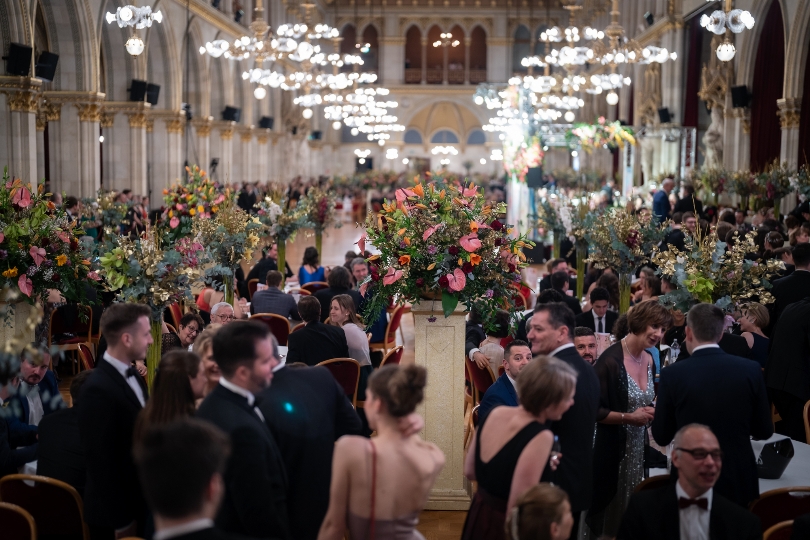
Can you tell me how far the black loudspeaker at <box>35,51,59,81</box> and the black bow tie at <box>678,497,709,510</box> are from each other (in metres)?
13.3

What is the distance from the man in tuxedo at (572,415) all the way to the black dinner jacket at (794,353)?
2.62 m

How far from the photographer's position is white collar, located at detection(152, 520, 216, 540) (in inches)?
84.0

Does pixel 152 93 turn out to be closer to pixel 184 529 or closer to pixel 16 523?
pixel 16 523

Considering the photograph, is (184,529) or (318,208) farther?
(318,208)

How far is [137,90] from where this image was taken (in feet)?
58.9

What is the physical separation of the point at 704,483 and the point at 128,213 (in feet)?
41.6

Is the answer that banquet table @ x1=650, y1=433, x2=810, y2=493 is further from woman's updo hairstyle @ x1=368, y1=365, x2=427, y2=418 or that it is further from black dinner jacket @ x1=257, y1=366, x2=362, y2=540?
woman's updo hairstyle @ x1=368, y1=365, x2=427, y2=418

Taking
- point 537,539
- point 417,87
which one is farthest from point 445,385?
point 417,87

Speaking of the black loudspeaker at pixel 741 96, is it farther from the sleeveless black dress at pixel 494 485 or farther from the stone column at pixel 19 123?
the sleeveless black dress at pixel 494 485

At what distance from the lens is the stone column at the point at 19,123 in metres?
13.3

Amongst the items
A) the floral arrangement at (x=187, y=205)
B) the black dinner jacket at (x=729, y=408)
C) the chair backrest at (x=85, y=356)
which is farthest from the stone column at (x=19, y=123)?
the black dinner jacket at (x=729, y=408)

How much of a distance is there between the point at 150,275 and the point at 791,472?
138 inches

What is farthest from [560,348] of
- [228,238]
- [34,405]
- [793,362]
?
[228,238]

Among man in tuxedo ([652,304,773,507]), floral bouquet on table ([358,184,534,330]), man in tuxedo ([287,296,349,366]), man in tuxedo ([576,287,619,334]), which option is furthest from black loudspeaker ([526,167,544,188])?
man in tuxedo ([652,304,773,507])
